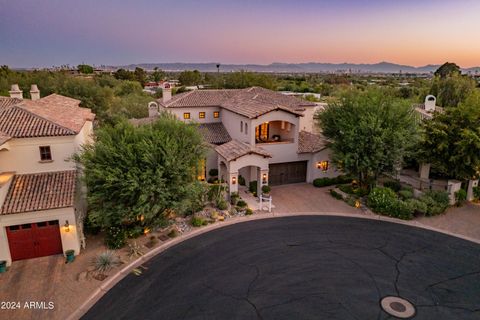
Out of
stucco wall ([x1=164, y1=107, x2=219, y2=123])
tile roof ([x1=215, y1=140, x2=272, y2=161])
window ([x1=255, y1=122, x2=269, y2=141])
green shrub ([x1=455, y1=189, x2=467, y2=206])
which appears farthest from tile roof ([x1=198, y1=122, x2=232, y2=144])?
green shrub ([x1=455, y1=189, x2=467, y2=206])

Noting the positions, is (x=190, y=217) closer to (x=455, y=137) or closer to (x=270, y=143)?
(x=270, y=143)

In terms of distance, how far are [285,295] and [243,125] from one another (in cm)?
1759

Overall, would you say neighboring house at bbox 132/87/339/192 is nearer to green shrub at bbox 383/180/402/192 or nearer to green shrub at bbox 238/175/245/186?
green shrub at bbox 238/175/245/186

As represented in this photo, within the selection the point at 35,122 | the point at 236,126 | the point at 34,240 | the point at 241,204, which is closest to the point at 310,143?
the point at 236,126

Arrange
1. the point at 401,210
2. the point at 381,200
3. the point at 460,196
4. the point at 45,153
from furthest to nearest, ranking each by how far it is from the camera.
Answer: the point at 460,196 < the point at 381,200 < the point at 401,210 < the point at 45,153

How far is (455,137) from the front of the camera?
78.8 ft

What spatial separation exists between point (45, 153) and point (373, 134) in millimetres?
→ 22068

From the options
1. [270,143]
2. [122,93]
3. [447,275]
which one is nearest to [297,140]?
[270,143]

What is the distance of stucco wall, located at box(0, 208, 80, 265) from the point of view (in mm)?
16281

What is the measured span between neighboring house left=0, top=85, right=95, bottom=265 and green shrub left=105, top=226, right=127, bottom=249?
1.53 meters

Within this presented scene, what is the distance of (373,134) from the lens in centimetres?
2372

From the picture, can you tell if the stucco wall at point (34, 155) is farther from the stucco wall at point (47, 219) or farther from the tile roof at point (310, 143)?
the tile roof at point (310, 143)

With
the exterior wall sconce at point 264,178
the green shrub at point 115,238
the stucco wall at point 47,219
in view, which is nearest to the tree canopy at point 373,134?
the exterior wall sconce at point 264,178

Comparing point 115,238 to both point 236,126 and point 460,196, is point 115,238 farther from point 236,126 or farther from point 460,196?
point 460,196
